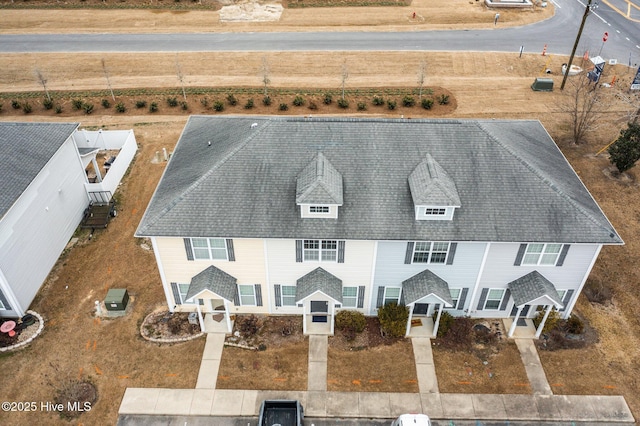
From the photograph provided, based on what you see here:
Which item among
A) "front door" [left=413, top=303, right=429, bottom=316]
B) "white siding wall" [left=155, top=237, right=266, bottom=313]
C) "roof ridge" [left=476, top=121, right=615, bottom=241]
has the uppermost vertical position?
"roof ridge" [left=476, top=121, right=615, bottom=241]

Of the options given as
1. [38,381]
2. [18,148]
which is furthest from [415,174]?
[18,148]

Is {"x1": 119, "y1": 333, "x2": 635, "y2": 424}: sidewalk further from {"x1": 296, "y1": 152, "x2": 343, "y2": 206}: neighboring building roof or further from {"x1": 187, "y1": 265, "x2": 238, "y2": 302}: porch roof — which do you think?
{"x1": 296, "y1": 152, "x2": 343, "y2": 206}: neighboring building roof

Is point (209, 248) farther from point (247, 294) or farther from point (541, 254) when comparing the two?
Result: point (541, 254)

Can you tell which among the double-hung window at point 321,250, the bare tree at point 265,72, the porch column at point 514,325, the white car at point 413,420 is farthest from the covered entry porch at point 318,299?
the bare tree at point 265,72

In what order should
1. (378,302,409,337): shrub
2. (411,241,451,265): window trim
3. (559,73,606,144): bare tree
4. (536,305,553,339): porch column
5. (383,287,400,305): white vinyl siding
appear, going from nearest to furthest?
(411,241,451,265): window trim
(536,305,553,339): porch column
(378,302,409,337): shrub
(383,287,400,305): white vinyl siding
(559,73,606,144): bare tree

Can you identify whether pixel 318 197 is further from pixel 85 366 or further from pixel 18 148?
pixel 18 148

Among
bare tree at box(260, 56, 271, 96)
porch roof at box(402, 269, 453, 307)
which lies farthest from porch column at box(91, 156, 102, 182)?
porch roof at box(402, 269, 453, 307)

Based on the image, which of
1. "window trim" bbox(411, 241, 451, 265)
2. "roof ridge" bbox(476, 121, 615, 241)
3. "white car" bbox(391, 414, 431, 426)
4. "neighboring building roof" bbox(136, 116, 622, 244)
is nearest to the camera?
"white car" bbox(391, 414, 431, 426)
